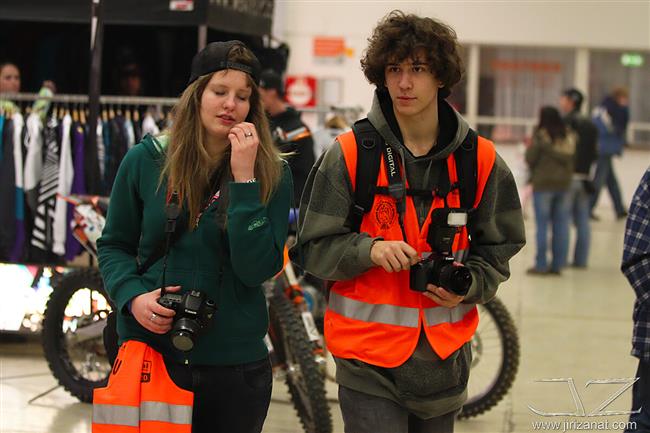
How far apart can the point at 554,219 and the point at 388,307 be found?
28.6 feet

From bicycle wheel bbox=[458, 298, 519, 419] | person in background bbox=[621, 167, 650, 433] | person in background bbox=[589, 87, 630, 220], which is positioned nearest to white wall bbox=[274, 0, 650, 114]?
person in background bbox=[589, 87, 630, 220]

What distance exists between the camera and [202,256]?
3008mm

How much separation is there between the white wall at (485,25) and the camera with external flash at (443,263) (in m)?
15.0

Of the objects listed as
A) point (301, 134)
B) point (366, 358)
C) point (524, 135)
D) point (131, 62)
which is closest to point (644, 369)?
point (366, 358)

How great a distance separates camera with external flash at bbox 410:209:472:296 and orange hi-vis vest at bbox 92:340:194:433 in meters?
0.72

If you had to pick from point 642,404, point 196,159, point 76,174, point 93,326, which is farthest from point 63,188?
point 642,404

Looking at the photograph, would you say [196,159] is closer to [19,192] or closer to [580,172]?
[19,192]

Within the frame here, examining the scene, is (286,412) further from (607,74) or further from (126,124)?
(607,74)

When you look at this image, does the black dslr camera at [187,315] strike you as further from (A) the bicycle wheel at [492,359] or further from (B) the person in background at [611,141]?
(B) the person in background at [611,141]

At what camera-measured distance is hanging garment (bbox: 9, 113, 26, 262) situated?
707 centimetres

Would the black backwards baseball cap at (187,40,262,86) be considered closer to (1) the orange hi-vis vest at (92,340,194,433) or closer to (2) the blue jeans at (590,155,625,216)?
(1) the orange hi-vis vest at (92,340,194,433)

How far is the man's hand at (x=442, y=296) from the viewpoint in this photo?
306 centimetres

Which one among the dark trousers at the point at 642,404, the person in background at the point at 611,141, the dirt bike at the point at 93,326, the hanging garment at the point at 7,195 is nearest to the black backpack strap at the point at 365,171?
the dark trousers at the point at 642,404

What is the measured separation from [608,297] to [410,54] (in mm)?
7723
